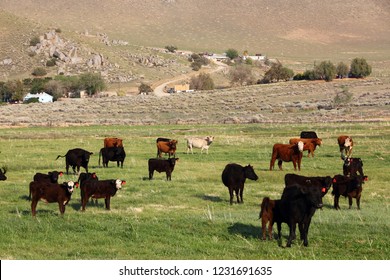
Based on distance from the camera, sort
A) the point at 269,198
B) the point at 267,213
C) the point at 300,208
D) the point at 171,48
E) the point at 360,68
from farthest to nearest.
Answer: the point at 171,48 → the point at 360,68 → the point at 269,198 → the point at 267,213 → the point at 300,208

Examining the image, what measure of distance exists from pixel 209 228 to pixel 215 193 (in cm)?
579

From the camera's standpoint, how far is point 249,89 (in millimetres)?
104812

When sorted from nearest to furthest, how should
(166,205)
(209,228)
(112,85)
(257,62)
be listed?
(209,228)
(166,205)
(112,85)
(257,62)

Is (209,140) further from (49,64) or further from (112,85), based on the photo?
(49,64)

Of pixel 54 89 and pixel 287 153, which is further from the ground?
pixel 54 89

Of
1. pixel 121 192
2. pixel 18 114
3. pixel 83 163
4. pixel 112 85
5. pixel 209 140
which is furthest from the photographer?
pixel 112 85

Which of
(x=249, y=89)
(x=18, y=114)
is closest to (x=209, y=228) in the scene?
(x=18, y=114)

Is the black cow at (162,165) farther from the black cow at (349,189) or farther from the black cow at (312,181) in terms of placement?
the black cow at (349,189)

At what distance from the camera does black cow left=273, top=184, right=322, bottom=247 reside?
1382 centimetres

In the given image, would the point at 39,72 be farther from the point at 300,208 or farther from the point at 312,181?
the point at 300,208

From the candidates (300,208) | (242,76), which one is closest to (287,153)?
(300,208)

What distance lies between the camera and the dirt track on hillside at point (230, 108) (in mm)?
66312

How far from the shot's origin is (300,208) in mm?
13938

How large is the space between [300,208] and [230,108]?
68483mm
